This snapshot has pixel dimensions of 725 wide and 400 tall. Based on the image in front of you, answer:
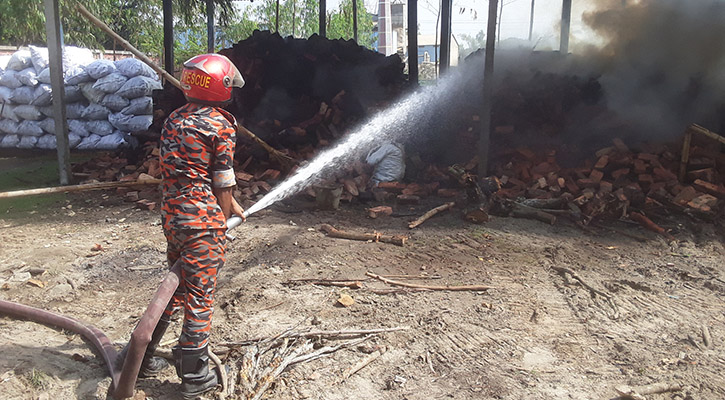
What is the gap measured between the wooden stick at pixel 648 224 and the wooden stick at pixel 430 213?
90.1 inches


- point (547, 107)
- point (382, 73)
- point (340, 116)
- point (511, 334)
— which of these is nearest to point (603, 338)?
point (511, 334)

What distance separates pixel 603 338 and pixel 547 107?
17.8ft

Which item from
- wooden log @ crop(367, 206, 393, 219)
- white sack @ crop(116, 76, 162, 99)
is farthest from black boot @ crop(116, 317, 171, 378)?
white sack @ crop(116, 76, 162, 99)

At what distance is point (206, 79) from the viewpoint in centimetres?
280

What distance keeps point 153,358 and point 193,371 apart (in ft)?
1.55

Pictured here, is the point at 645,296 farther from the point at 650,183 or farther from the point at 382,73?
the point at 382,73

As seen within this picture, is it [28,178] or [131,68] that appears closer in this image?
[28,178]

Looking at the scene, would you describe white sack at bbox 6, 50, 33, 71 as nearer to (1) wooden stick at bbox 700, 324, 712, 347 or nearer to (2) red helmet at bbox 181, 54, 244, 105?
(2) red helmet at bbox 181, 54, 244, 105

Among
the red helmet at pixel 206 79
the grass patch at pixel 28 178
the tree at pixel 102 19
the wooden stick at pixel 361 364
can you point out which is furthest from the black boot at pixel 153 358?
the tree at pixel 102 19

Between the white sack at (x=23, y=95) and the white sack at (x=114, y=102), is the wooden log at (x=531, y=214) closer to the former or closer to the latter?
the white sack at (x=114, y=102)

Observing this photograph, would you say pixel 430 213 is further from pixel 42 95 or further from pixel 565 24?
pixel 42 95

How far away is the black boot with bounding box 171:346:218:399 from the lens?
282 cm

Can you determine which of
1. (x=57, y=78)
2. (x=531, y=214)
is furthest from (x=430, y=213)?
(x=57, y=78)

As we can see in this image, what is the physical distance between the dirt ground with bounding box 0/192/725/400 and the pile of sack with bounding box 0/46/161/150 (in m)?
5.47
